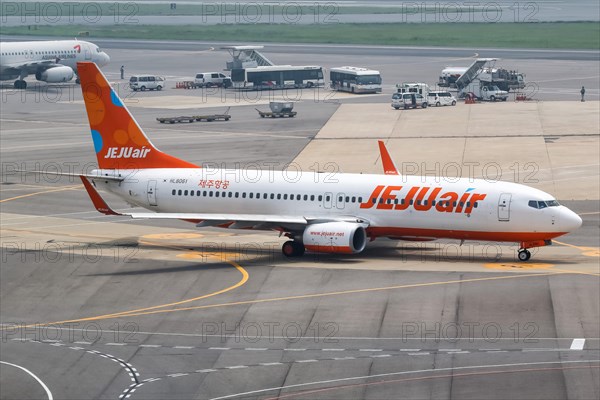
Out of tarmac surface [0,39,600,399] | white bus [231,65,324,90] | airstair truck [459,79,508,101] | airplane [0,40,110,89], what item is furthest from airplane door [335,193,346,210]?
airplane [0,40,110,89]

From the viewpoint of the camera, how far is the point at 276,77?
173m

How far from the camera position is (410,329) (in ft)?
181

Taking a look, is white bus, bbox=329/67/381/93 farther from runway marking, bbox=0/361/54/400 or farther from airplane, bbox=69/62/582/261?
runway marking, bbox=0/361/54/400

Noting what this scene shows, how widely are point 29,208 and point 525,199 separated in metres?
38.7

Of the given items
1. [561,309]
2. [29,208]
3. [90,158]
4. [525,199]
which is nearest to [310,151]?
[90,158]

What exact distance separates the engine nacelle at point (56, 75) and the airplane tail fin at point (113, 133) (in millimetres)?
101317

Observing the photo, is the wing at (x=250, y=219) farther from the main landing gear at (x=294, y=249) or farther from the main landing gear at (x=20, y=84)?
the main landing gear at (x=20, y=84)

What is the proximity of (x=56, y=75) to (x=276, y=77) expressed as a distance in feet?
107

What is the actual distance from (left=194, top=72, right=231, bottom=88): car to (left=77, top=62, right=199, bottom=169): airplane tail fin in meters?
100

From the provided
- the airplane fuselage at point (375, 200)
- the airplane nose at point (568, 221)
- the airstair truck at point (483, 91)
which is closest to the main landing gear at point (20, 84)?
the airstair truck at point (483, 91)

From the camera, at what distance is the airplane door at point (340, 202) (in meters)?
70.2

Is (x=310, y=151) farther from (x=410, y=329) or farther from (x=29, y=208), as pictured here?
(x=410, y=329)

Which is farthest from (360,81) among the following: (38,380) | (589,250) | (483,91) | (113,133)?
(38,380)

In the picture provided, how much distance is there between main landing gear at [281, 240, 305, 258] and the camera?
70.6m
